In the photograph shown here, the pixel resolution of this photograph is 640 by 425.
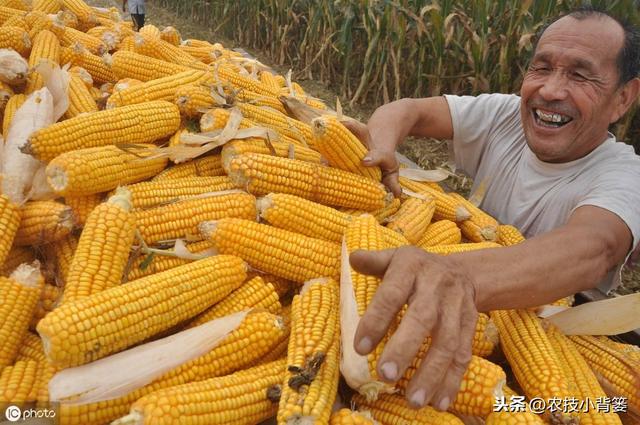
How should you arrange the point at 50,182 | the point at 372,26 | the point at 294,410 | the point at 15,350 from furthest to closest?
the point at 372,26
the point at 50,182
the point at 15,350
the point at 294,410

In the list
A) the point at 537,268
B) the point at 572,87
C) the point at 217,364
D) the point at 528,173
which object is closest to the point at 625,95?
the point at 572,87

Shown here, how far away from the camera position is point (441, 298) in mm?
1170

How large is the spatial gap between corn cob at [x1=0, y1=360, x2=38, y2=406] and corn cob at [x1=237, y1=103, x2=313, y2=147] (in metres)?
1.63

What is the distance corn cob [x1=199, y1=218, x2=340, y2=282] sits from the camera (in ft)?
5.52

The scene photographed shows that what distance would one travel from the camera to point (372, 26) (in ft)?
23.3

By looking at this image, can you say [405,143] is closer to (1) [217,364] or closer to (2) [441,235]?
(2) [441,235]

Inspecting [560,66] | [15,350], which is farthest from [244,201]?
[560,66]

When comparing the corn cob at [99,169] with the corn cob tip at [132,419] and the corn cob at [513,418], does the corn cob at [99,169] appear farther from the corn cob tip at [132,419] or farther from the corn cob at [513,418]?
the corn cob at [513,418]

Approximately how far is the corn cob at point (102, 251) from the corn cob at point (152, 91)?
1.04 meters

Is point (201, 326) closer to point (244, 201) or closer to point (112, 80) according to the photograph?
point (244, 201)

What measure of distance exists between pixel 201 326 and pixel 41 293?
58 cm

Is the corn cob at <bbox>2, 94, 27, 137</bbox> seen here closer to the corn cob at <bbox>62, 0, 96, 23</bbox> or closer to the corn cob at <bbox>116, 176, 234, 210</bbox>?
the corn cob at <bbox>116, 176, 234, 210</bbox>

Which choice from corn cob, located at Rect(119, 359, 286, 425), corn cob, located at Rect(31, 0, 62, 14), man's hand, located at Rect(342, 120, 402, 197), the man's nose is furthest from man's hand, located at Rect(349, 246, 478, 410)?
corn cob, located at Rect(31, 0, 62, 14)

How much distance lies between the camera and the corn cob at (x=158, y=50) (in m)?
3.42
